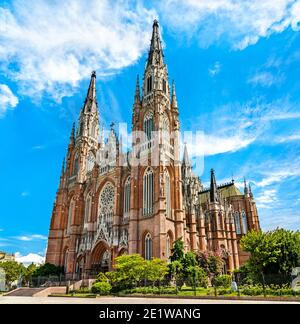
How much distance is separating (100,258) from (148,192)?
14.3 m

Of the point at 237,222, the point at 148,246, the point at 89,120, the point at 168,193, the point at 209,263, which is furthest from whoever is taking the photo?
the point at 89,120

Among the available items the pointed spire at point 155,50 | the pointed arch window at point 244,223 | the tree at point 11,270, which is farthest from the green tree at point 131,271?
the tree at point 11,270

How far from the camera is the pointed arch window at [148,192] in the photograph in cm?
3844

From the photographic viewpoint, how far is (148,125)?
46.1 meters

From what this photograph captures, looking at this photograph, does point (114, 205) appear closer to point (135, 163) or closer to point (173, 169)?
point (135, 163)

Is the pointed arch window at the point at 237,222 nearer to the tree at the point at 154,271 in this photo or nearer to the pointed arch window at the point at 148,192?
the pointed arch window at the point at 148,192

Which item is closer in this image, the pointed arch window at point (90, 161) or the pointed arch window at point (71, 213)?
the pointed arch window at point (71, 213)

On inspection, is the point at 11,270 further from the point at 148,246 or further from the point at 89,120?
the point at 148,246

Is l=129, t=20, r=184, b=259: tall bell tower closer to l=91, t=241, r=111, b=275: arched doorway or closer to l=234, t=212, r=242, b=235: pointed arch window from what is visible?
l=91, t=241, r=111, b=275: arched doorway

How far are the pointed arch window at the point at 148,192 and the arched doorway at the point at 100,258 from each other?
913 cm

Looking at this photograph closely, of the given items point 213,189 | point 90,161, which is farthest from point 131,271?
point 90,161

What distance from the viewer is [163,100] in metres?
46.9

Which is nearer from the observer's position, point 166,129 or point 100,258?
point 100,258

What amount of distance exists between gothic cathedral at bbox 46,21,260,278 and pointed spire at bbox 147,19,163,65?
0.23 m
